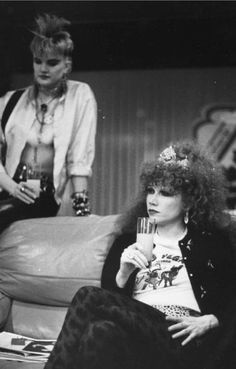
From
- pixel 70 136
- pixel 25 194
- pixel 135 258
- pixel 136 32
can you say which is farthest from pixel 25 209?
pixel 136 32

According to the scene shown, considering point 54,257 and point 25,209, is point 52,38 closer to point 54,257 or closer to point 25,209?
point 25,209

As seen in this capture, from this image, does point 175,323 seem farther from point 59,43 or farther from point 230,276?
point 59,43

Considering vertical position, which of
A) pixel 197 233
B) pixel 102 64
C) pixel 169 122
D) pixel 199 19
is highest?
pixel 199 19

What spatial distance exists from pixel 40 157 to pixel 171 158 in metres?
0.55

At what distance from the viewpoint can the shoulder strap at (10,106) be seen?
2.14 meters

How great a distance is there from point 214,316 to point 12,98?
108cm

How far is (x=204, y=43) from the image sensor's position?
1.96 m

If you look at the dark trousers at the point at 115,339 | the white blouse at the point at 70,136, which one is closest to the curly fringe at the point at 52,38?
the white blouse at the point at 70,136

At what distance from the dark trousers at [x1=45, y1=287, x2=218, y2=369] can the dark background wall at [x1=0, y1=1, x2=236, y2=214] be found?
0.49m

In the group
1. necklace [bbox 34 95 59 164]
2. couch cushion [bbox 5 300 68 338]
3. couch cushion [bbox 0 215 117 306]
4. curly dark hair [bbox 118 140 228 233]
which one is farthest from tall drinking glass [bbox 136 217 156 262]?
necklace [bbox 34 95 59 164]

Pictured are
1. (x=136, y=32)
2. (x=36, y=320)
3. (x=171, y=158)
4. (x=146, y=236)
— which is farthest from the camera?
(x=136, y=32)

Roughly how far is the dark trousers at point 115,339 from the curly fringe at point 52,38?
919mm

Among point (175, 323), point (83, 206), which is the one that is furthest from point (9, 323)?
point (175, 323)

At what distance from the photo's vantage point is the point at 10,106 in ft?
7.07
